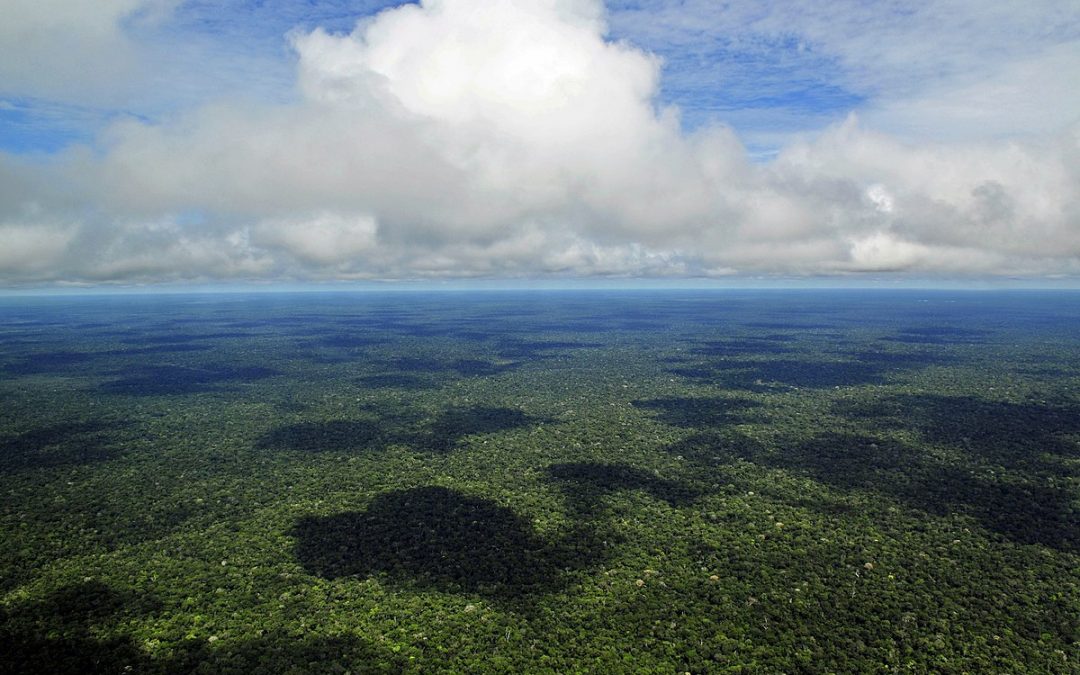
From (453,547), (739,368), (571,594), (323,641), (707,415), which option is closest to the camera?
(323,641)

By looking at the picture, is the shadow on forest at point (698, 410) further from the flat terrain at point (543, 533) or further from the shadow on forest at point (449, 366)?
the shadow on forest at point (449, 366)

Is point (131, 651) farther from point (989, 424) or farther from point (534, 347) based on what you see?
point (534, 347)

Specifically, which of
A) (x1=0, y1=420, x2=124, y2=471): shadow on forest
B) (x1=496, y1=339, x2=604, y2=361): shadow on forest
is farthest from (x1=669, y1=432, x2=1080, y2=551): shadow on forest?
(x1=496, y1=339, x2=604, y2=361): shadow on forest

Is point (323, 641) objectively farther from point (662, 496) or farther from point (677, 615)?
point (662, 496)

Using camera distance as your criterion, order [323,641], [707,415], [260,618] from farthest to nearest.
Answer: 1. [707,415]
2. [260,618]
3. [323,641]

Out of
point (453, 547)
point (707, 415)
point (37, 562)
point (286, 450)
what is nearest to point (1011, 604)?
point (453, 547)

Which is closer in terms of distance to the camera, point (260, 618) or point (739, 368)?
point (260, 618)
